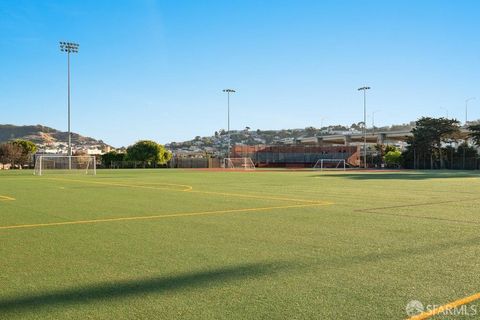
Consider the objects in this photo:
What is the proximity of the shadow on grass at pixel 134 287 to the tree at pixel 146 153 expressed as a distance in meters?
95.8

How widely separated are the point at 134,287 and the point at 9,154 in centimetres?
9995

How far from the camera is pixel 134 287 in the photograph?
5430 mm

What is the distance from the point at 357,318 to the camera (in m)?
4.36

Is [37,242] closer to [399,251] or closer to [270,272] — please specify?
[270,272]

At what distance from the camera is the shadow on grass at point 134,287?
16.1 feet

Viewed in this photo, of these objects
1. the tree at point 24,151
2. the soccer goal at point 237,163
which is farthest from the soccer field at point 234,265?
the tree at point 24,151

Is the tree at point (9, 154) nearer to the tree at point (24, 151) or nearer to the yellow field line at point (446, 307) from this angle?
the tree at point (24, 151)

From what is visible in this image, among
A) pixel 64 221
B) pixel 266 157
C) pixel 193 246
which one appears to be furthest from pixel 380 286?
pixel 266 157

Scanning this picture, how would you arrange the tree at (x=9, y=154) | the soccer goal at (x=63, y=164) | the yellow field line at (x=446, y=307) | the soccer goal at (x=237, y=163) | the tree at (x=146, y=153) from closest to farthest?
the yellow field line at (x=446, y=307) → the soccer goal at (x=63, y=164) → the soccer goal at (x=237, y=163) → the tree at (x=9, y=154) → the tree at (x=146, y=153)

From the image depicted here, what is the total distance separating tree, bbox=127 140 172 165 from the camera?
329 ft

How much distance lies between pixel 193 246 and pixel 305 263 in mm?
2111

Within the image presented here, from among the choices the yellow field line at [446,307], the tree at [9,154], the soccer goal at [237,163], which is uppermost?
the tree at [9,154]

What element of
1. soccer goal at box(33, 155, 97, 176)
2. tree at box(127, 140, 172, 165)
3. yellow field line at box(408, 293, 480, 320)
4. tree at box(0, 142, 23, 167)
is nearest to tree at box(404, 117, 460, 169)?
tree at box(127, 140, 172, 165)

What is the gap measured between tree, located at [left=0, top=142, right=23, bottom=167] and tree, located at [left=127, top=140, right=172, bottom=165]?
22258 millimetres
